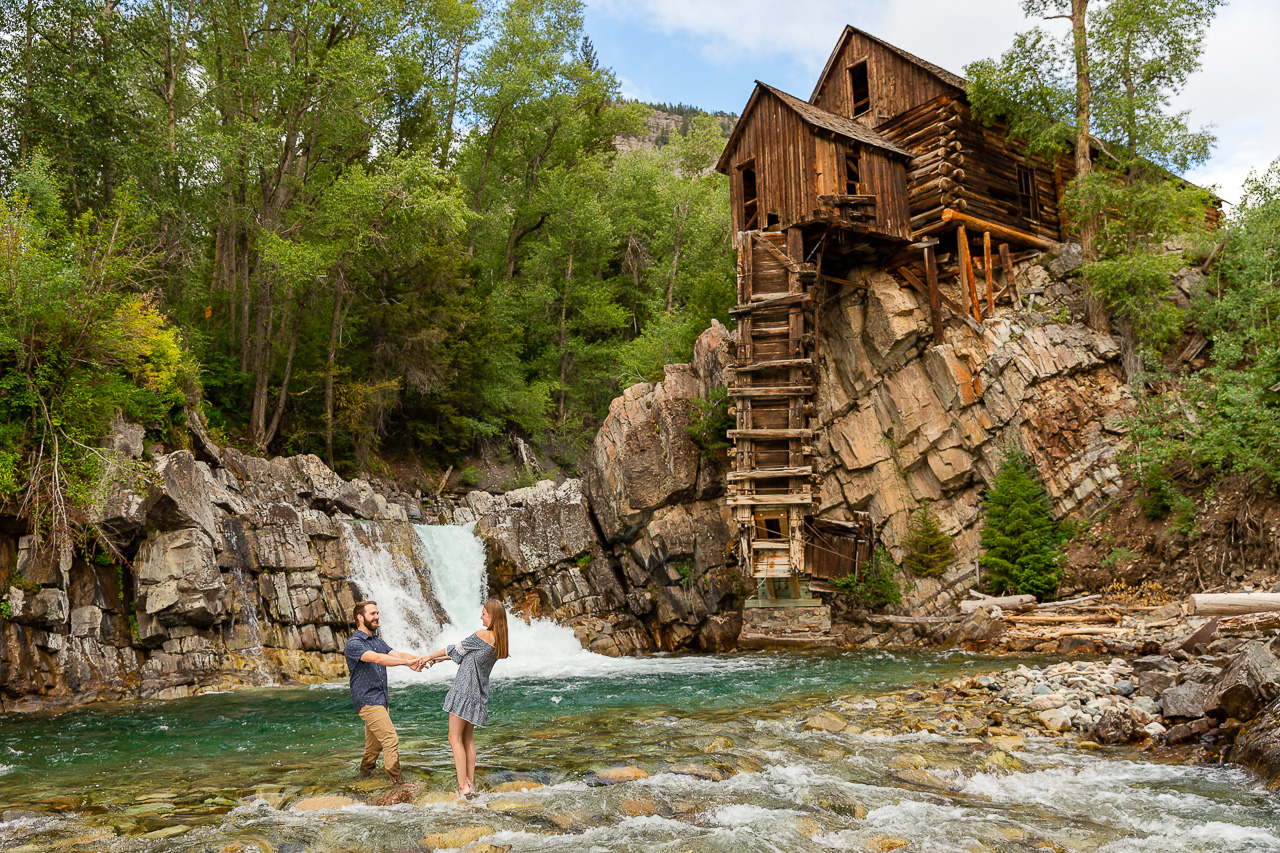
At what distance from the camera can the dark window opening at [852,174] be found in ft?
80.4

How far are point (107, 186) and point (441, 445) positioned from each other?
14612mm

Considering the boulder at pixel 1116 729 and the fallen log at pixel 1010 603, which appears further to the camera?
the fallen log at pixel 1010 603

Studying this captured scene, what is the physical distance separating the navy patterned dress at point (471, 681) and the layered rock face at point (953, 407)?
1747cm

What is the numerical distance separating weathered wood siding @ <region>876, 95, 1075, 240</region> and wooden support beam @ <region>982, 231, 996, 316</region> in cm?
86

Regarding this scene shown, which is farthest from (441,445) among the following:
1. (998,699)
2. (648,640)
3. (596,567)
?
(998,699)

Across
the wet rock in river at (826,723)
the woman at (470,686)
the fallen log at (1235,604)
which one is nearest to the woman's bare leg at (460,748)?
the woman at (470,686)

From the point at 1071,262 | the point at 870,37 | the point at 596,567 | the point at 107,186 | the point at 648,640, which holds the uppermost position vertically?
the point at 870,37

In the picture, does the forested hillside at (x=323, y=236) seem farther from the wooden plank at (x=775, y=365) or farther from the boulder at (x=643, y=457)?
the wooden plank at (x=775, y=365)

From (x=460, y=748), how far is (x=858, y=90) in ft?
89.1

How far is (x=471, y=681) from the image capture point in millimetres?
7504

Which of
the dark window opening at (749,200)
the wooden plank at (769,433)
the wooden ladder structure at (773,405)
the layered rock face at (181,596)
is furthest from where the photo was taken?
the dark window opening at (749,200)

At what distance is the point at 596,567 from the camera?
80.2 ft

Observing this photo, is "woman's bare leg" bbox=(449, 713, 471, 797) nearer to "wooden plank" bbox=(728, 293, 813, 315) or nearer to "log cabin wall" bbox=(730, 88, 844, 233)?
"wooden plank" bbox=(728, 293, 813, 315)

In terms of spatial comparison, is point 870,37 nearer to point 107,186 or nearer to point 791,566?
point 791,566
